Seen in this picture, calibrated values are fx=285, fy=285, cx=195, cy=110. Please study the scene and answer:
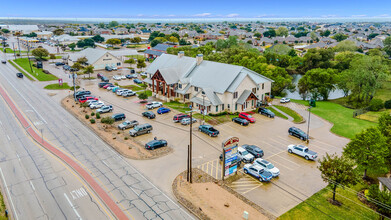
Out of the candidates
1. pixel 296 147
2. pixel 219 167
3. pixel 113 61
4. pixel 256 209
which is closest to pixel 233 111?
pixel 296 147

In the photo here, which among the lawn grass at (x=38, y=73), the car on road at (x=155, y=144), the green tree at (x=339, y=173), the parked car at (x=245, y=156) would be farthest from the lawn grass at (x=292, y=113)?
the lawn grass at (x=38, y=73)

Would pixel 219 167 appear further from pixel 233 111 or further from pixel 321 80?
pixel 321 80

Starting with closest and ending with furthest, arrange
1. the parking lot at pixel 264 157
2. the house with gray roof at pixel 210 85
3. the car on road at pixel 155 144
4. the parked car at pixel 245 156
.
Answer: the parking lot at pixel 264 157
the parked car at pixel 245 156
the car on road at pixel 155 144
the house with gray roof at pixel 210 85

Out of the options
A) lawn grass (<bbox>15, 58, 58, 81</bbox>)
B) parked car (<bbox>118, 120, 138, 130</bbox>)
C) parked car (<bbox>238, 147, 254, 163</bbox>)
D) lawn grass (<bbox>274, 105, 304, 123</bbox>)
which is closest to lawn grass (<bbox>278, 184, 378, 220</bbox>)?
parked car (<bbox>238, 147, 254, 163</bbox>)

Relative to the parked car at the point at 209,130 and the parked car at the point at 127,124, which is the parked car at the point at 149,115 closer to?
the parked car at the point at 127,124

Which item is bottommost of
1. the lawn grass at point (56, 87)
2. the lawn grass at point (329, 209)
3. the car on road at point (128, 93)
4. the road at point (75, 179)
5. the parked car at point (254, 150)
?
the lawn grass at point (329, 209)

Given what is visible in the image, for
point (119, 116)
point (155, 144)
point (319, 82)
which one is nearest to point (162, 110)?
point (119, 116)
